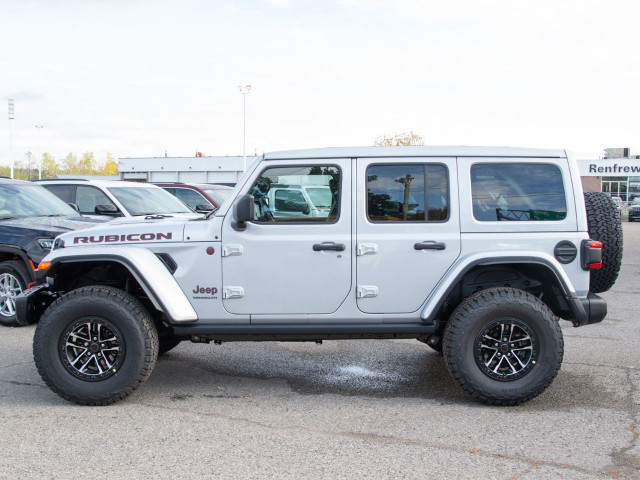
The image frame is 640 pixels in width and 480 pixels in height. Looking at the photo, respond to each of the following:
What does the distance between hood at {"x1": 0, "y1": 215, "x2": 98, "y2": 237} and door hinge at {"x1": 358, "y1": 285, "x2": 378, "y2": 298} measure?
14.7ft

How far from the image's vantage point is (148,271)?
16.5 feet

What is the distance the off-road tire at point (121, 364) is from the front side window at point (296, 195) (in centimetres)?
125

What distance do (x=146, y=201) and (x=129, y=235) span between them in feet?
18.9

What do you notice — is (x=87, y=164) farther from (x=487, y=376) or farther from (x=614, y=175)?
(x=487, y=376)

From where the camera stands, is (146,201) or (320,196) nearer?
(320,196)

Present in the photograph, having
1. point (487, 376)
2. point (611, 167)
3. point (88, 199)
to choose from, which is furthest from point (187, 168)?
point (487, 376)

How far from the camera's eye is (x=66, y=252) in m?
5.19

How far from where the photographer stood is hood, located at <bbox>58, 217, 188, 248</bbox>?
5.19 metres

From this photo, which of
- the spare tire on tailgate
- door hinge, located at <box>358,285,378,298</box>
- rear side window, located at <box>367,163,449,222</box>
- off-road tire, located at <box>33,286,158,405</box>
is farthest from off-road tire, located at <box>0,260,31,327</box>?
the spare tire on tailgate

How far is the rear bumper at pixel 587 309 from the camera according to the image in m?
5.04

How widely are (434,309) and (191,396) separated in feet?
6.69

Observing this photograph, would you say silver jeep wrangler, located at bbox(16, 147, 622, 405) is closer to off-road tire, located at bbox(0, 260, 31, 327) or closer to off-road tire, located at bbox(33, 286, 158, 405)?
off-road tire, located at bbox(33, 286, 158, 405)

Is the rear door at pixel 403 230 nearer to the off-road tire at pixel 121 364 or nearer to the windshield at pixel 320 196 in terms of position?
the windshield at pixel 320 196

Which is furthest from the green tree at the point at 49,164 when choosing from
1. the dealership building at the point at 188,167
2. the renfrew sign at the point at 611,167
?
the renfrew sign at the point at 611,167
